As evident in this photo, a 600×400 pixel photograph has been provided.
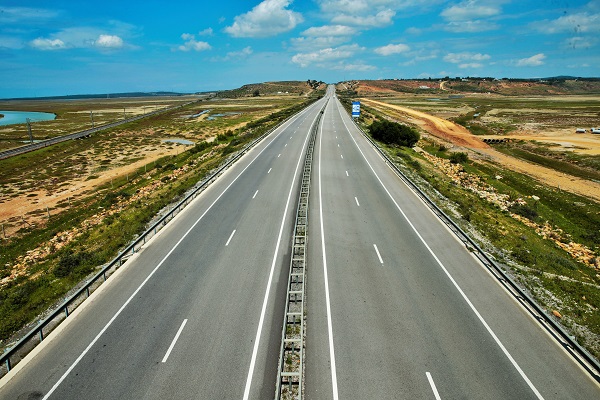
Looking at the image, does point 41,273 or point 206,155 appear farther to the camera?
point 206,155

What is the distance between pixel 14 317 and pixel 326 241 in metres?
15.6

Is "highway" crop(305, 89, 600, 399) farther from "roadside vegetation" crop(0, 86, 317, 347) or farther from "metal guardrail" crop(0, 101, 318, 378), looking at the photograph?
"roadside vegetation" crop(0, 86, 317, 347)

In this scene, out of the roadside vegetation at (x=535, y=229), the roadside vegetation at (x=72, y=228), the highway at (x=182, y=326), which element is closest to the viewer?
the highway at (x=182, y=326)

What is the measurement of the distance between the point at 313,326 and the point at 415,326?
4.06 metres

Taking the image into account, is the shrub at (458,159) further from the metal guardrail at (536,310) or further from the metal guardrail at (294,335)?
the metal guardrail at (294,335)

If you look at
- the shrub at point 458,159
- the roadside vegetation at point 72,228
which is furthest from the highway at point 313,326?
the shrub at point 458,159

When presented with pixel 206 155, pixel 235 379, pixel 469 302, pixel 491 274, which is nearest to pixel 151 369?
pixel 235 379

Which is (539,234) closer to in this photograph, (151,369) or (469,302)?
(469,302)

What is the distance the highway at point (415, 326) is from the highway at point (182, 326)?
1957mm

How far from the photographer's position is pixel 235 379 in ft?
34.7

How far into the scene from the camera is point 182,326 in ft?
42.1

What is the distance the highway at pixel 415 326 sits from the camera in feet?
34.8

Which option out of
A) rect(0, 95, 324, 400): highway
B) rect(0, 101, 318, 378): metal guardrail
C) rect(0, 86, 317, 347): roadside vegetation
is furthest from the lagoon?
rect(0, 95, 324, 400): highway

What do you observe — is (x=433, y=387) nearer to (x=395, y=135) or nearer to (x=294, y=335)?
(x=294, y=335)
